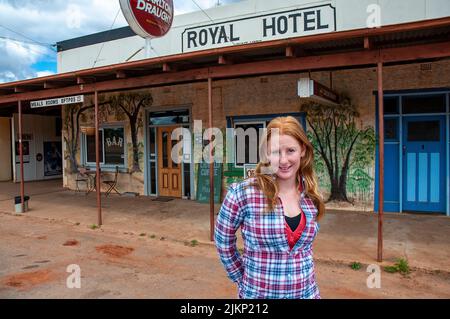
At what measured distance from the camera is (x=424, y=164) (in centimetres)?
755

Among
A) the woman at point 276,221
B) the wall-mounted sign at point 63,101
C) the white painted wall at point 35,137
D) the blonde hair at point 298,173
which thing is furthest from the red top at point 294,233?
the white painted wall at point 35,137

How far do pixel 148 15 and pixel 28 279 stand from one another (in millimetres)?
6004

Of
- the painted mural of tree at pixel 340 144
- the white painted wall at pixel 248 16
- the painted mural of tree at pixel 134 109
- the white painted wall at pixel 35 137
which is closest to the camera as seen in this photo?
the white painted wall at pixel 248 16

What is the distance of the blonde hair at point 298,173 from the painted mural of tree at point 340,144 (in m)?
6.47

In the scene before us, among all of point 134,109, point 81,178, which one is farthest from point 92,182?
point 134,109

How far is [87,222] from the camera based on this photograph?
25.1 feet

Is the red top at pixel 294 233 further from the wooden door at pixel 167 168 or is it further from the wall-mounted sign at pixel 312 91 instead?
the wooden door at pixel 167 168

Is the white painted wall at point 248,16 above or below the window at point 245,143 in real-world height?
above

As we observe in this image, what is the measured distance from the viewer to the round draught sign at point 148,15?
753cm

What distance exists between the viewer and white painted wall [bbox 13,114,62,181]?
15.2 metres

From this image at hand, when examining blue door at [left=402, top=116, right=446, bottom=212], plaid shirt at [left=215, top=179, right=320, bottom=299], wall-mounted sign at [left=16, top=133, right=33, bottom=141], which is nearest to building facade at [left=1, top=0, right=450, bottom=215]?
blue door at [left=402, top=116, right=446, bottom=212]

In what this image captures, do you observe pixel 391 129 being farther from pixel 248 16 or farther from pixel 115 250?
pixel 115 250

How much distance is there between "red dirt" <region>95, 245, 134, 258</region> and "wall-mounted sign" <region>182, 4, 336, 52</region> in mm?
6158

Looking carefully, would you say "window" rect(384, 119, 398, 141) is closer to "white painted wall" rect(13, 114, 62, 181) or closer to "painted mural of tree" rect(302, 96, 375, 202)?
"painted mural of tree" rect(302, 96, 375, 202)
